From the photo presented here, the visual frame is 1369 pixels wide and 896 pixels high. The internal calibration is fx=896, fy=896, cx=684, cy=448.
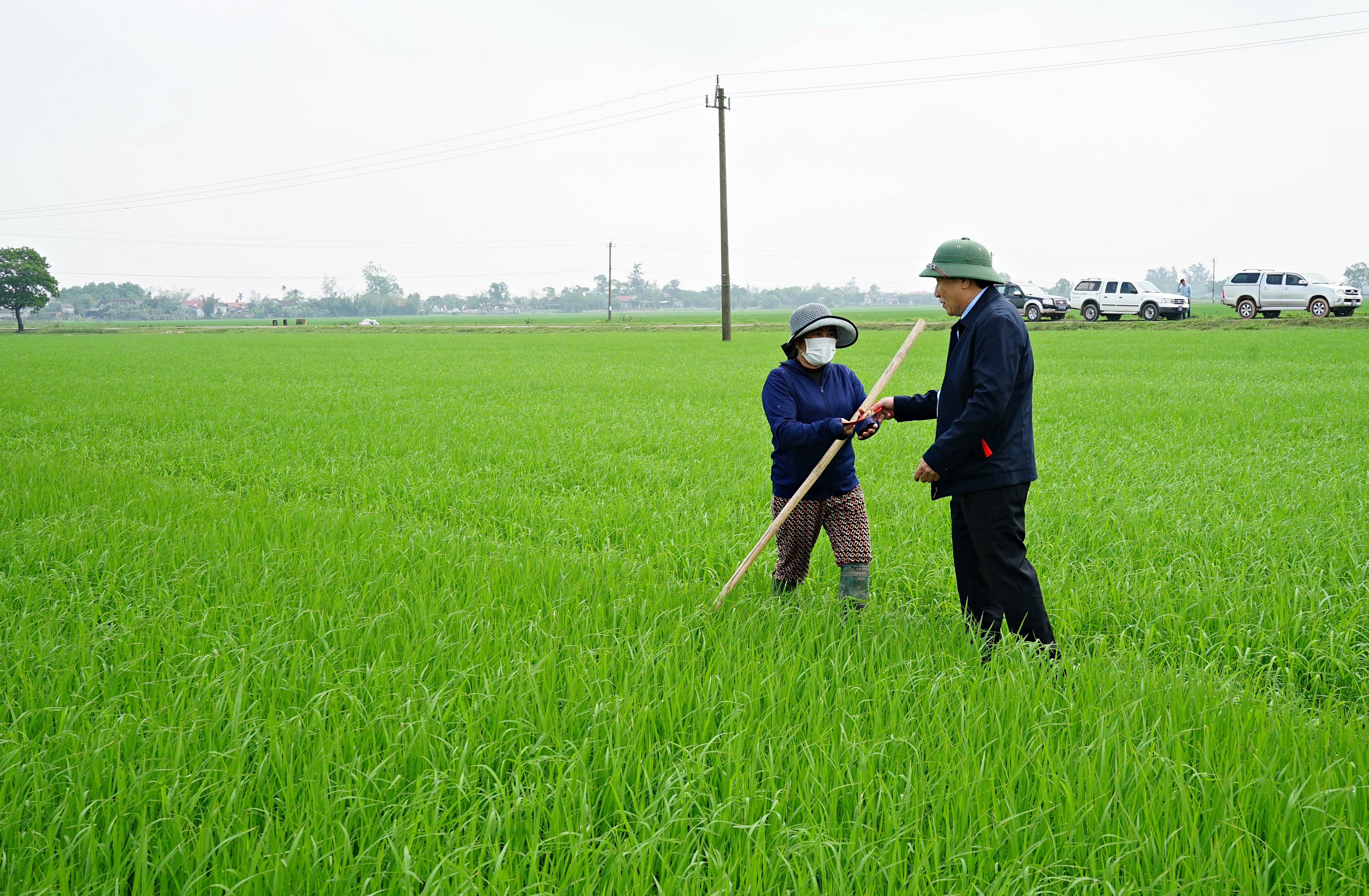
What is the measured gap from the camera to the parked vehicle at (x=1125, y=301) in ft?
120

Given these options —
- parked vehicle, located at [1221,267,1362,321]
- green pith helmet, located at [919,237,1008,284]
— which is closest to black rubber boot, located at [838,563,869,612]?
green pith helmet, located at [919,237,1008,284]

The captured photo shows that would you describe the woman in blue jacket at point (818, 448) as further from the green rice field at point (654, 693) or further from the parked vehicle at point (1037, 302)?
the parked vehicle at point (1037, 302)

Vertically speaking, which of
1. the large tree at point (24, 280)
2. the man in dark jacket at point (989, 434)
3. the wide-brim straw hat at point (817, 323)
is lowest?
the man in dark jacket at point (989, 434)

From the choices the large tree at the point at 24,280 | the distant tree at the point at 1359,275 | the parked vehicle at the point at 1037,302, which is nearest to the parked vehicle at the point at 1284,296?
the parked vehicle at the point at 1037,302

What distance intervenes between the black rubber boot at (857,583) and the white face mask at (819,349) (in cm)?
99

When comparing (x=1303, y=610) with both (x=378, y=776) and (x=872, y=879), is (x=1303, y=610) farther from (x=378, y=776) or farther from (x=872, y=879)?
(x=378, y=776)

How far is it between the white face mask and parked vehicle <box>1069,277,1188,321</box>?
36.9 m

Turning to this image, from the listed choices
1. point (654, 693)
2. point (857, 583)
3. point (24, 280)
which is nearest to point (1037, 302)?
point (857, 583)

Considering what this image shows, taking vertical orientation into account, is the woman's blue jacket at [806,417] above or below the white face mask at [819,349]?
below

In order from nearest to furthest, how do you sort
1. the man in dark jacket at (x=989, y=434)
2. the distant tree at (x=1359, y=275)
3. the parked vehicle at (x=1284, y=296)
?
the man in dark jacket at (x=989, y=434)
the parked vehicle at (x=1284, y=296)
the distant tree at (x=1359, y=275)

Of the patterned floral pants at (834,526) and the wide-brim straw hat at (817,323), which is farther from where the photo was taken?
the patterned floral pants at (834,526)

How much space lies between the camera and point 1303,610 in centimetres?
417

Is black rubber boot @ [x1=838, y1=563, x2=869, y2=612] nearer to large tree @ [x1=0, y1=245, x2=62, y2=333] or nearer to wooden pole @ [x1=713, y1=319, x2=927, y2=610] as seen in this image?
wooden pole @ [x1=713, y1=319, x2=927, y2=610]

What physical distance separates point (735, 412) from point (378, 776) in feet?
33.4
